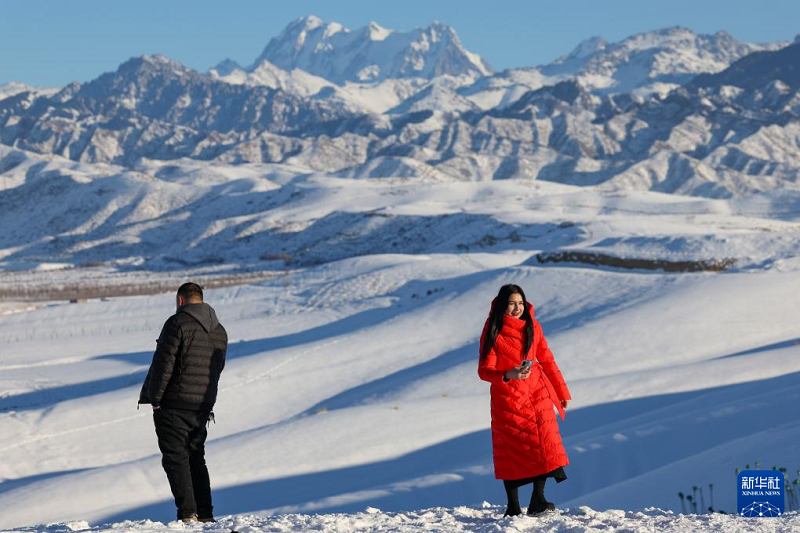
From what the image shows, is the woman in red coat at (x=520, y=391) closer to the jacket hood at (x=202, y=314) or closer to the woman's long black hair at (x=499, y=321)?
the woman's long black hair at (x=499, y=321)

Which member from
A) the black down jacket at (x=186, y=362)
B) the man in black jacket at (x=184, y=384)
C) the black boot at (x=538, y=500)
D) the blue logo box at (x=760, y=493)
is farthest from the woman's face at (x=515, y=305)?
the man in black jacket at (x=184, y=384)

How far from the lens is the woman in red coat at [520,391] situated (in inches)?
301

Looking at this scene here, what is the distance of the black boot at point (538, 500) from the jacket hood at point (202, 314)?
268 centimetres

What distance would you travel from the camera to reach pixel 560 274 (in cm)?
4088

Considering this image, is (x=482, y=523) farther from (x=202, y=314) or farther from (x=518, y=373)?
(x=202, y=314)

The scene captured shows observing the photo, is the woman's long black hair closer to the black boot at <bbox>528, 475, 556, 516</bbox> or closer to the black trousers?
the black boot at <bbox>528, 475, 556, 516</bbox>

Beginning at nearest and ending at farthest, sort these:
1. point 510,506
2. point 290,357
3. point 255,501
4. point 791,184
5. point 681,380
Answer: point 510,506
point 255,501
point 681,380
point 290,357
point 791,184

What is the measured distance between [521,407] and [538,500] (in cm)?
75

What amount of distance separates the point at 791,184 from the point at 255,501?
168919mm

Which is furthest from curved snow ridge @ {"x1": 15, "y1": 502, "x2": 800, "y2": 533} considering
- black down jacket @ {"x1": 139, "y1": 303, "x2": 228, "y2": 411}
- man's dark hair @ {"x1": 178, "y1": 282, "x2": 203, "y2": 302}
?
man's dark hair @ {"x1": 178, "y1": 282, "x2": 203, "y2": 302}

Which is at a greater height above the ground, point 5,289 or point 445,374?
point 5,289

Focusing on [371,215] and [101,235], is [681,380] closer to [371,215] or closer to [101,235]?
[371,215]

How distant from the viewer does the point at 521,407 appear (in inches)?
303

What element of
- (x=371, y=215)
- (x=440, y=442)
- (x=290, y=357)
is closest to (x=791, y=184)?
(x=371, y=215)
